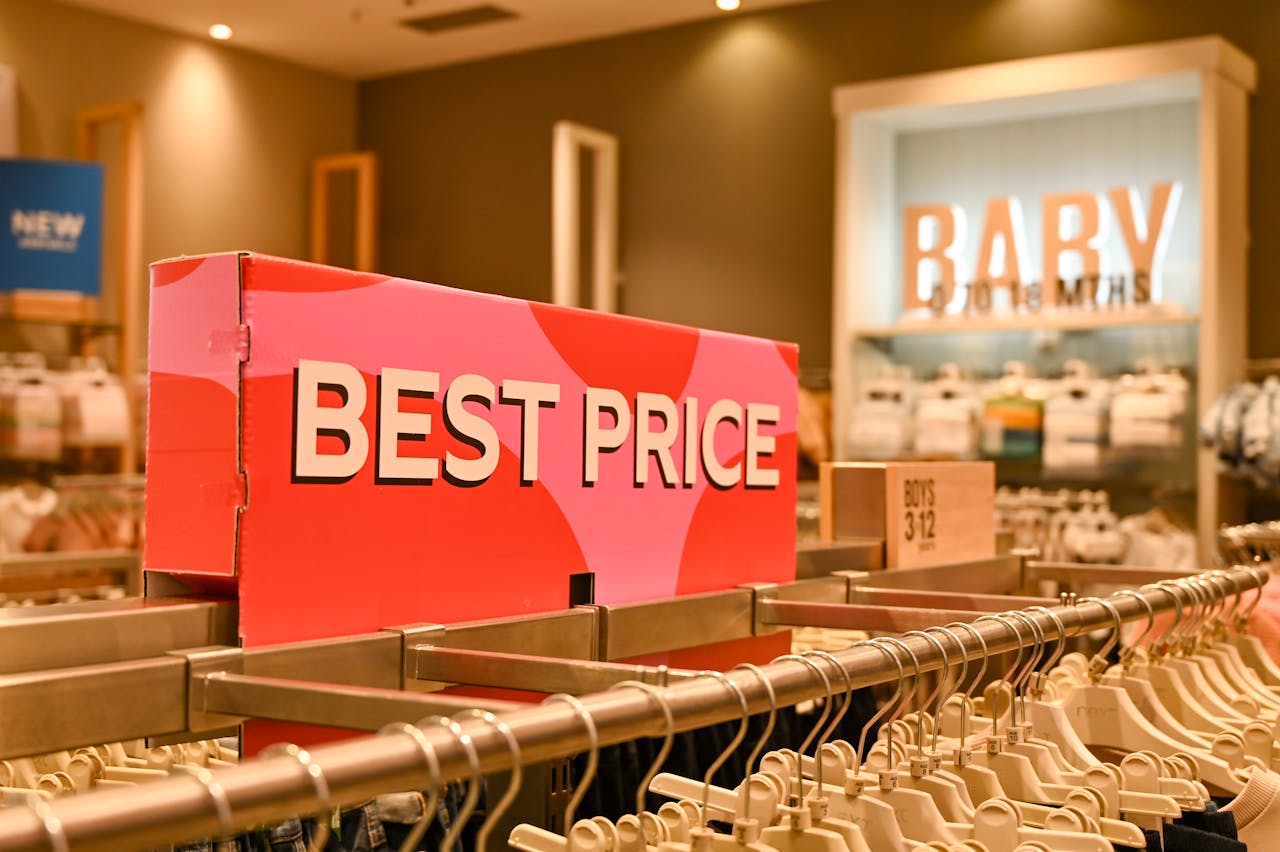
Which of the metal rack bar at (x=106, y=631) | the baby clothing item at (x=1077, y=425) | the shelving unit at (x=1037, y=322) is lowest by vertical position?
the metal rack bar at (x=106, y=631)

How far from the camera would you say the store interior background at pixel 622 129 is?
19.1ft

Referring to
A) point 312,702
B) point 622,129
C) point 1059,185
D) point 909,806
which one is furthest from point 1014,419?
point 312,702

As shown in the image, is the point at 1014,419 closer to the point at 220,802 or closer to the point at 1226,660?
the point at 1226,660

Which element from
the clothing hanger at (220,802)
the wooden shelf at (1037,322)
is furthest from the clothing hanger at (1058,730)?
the wooden shelf at (1037,322)

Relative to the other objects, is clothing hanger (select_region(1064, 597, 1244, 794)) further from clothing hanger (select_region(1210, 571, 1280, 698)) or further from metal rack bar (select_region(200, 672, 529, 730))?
metal rack bar (select_region(200, 672, 529, 730))

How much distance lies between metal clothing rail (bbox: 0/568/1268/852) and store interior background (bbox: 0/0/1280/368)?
4831mm

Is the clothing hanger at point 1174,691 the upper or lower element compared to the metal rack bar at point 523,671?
lower

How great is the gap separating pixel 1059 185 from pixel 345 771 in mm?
5362

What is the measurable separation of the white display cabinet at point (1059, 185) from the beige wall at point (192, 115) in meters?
3.26

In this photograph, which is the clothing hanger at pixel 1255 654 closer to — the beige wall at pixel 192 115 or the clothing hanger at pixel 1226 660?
the clothing hanger at pixel 1226 660

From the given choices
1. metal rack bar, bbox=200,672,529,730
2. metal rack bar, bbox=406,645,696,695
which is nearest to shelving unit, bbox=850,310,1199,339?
metal rack bar, bbox=406,645,696,695

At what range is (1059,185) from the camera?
5645 millimetres

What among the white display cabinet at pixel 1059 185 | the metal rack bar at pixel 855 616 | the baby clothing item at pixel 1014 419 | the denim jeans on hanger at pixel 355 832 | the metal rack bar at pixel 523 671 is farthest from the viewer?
the baby clothing item at pixel 1014 419

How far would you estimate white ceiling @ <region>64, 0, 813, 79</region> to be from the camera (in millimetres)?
6465
